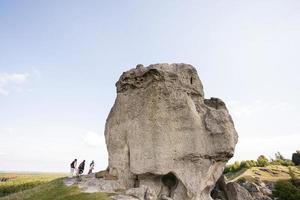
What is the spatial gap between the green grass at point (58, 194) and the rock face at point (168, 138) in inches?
181

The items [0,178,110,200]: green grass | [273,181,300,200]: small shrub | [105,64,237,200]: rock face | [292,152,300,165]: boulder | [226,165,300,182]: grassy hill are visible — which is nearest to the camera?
[0,178,110,200]: green grass

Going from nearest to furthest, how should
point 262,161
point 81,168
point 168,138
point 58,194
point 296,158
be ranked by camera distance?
point 58,194, point 168,138, point 81,168, point 296,158, point 262,161

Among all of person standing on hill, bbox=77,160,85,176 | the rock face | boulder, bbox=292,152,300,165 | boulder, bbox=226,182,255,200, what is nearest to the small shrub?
boulder, bbox=226,182,255,200

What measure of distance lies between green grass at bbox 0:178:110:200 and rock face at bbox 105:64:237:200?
181 inches

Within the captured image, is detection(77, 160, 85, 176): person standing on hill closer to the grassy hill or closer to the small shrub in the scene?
the small shrub

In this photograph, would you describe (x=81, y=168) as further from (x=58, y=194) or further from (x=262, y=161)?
(x=262, y=161)

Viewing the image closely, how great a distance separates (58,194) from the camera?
28.8 m

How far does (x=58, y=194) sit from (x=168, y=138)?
11965 millimetres

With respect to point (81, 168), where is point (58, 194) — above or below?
below

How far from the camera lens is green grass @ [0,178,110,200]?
26.9 metres

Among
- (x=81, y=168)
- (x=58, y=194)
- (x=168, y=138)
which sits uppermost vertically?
(x=168, y=138)

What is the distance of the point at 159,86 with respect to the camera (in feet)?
101

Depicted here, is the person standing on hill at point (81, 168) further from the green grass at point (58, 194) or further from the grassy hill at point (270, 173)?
the grassy hill at point (270, 173)

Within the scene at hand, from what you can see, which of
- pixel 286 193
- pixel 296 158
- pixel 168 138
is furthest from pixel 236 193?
pixel 296 158
